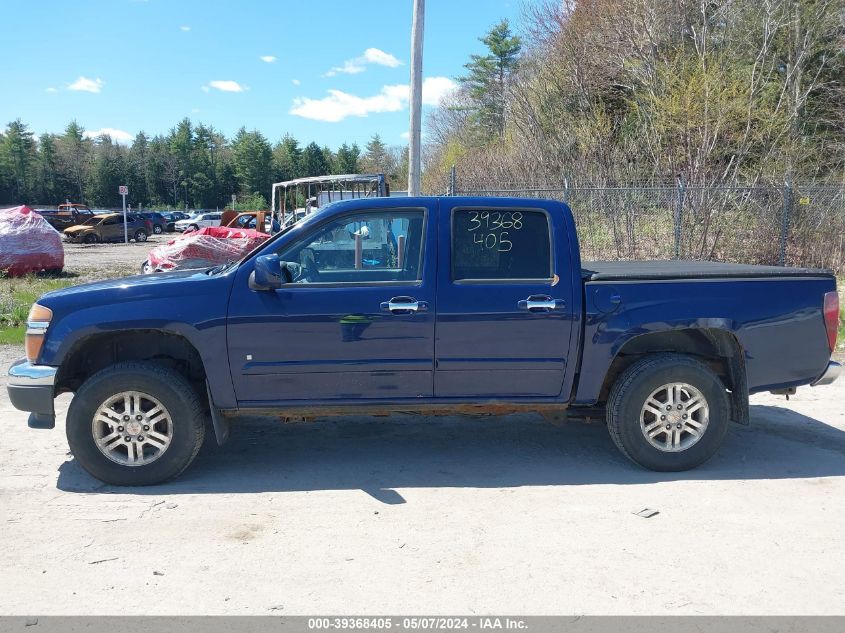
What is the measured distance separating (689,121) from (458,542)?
56.1 feet

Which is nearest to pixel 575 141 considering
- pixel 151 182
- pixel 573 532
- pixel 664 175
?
pixel 664 175

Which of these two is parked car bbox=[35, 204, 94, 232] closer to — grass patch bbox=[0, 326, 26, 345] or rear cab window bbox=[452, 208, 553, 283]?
grass patch bbox=[0, 326, 26, 345]

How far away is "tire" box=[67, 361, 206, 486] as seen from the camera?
173 inches

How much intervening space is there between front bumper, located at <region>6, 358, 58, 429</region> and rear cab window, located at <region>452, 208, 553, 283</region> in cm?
273

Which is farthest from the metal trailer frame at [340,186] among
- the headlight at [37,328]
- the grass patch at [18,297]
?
the headlight at [37,328]

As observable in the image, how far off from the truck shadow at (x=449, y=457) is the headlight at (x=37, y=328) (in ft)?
3.06

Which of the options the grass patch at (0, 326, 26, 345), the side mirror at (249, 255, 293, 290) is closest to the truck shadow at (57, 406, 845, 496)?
the side mirror at (249, 255, 293, 290)

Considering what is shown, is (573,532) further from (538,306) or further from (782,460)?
(782,460)

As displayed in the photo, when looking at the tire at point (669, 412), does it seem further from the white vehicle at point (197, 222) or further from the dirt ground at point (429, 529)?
the white vehicle at point (197, 222)

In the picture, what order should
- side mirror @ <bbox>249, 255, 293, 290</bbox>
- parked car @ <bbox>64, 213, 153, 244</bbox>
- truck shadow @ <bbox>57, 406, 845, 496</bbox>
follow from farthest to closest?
parked car @ <bbox>64, 213, 153, 244</bbox> → truck shadow @ <bbox>57, 406, 845, 496</bbox> → side mirror @ <bbox>249, 255, 293, 290</bbox>

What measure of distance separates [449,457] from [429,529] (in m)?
1.20

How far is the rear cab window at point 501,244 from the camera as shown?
4.64 metres

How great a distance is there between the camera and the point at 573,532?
12.7 ft

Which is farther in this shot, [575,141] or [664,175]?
[575,141]
